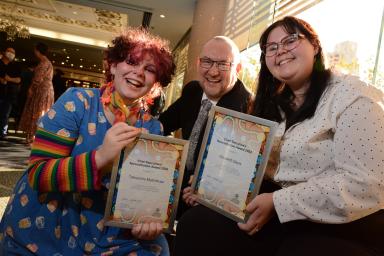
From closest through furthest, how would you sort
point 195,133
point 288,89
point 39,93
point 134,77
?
point 134,77, point 288,89, point 195,133, point 39,93

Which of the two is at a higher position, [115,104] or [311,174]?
[115,104]

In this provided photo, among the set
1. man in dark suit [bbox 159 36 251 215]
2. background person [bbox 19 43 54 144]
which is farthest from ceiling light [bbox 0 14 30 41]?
man in dark suit [bbox 159 36 251 215]

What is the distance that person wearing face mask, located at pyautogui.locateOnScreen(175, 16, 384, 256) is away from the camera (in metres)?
0.98

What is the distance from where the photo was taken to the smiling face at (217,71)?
78.0 inches

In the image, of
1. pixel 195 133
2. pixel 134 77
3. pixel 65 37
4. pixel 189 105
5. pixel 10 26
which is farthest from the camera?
pixel 65 37

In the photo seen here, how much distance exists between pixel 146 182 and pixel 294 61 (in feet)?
2.21

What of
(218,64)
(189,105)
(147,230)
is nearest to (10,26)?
(189,105)

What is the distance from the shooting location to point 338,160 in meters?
1.03

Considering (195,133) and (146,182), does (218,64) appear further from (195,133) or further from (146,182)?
(146,182)

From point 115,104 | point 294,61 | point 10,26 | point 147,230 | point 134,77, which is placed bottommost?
point 147,230

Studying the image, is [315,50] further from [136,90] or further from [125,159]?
[125,159]

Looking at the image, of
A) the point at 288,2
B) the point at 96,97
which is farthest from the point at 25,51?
the point at 96,97

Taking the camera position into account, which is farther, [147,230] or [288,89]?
[288,89]

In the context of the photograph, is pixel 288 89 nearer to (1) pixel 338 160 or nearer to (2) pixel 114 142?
(1) pixel 338 160
